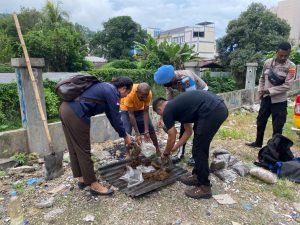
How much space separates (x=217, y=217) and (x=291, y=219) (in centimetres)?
85

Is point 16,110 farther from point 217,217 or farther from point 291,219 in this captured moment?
point 291,219

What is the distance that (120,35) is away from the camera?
33969 millimetres

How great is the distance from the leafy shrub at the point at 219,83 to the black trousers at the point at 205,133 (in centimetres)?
1284

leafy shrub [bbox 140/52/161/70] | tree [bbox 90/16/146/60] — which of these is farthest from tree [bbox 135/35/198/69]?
tree [bbox 90/16/146/60]

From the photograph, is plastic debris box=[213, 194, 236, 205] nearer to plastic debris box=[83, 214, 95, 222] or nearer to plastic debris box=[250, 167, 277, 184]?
plastic debris box=[250, 167, 277, 184]

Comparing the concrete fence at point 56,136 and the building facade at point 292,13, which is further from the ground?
the building facade at point 292,13

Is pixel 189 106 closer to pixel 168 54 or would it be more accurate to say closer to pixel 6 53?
pixel 168 54

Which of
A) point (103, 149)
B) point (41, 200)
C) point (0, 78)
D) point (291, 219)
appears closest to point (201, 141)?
point (291, 219)

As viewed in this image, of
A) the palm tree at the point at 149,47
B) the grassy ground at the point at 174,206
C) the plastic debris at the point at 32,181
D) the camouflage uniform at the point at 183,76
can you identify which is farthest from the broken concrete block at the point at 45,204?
the palm tree at the point at 149,47

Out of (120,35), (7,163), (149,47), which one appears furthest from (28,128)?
(120,35)

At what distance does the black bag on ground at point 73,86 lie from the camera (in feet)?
9.48

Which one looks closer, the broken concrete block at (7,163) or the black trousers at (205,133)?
the black trousers at (205,133)

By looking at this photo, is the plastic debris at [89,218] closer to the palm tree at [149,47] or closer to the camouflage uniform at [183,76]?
the camouflage uniform at [183,76]

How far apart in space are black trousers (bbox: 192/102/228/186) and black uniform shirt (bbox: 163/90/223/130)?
0.21ft
